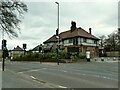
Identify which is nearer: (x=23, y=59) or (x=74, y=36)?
(x=23, y=59)

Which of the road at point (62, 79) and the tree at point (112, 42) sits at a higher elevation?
the tree at point (112, 42)

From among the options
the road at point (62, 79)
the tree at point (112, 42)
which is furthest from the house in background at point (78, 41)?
the road at point (62, 79)

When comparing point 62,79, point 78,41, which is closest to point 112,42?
point 78,41

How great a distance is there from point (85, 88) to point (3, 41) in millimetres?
19525

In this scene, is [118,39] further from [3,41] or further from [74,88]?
[74,88]

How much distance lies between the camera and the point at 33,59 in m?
69.4

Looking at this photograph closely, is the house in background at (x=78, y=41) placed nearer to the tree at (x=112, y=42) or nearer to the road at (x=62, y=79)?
the tree at (x=112, y=42)

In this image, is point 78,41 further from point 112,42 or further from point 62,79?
point 62,79

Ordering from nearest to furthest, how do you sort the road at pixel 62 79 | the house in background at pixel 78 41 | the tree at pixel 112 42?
1. the road at pixel 62 79
2. the house in background at pixel 78 41
3. the tree at pixel 112 42

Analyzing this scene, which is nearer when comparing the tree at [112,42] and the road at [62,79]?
the road at [62,79]

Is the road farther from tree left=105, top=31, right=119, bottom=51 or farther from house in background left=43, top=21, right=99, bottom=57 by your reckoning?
tree left=105, top=31, right=119, bottom=51

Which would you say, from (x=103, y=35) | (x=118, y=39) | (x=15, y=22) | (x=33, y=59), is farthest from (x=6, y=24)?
(x=103, y=35)

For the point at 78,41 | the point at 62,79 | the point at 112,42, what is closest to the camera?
the point at 62,79

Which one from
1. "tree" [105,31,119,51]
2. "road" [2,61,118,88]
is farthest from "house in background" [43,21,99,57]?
"road" [2,61,118,88]
